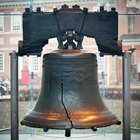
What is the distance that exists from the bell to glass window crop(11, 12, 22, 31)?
3.31m

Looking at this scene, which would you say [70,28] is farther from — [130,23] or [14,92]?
[130,23]

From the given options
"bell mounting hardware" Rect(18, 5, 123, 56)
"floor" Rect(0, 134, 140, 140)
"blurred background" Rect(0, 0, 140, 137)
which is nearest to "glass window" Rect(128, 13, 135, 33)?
"blurred background" Rect(0, 0, 140, 137)

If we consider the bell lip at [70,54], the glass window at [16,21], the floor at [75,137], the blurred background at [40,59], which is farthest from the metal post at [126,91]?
the glass window at [16,21]

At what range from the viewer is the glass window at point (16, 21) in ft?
15.8

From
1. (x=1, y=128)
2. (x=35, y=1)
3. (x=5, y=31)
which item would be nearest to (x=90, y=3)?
(x=35, y=1)

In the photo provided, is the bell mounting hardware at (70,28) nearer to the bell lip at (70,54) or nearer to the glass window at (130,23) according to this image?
the bell lip at (70,54)

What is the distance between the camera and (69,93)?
1.53 m

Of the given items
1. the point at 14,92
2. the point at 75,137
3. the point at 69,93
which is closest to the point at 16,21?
the point at 75,137

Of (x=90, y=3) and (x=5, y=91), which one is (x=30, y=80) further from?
(x=90, y=3)

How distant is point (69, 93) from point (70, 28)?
24cm

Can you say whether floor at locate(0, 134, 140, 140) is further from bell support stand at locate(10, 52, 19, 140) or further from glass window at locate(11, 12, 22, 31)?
bell support stand at locate(10, 52, 19, 140)

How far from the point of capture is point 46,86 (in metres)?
1.61

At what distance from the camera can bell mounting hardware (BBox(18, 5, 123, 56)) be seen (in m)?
1.55

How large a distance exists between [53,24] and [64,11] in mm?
62
